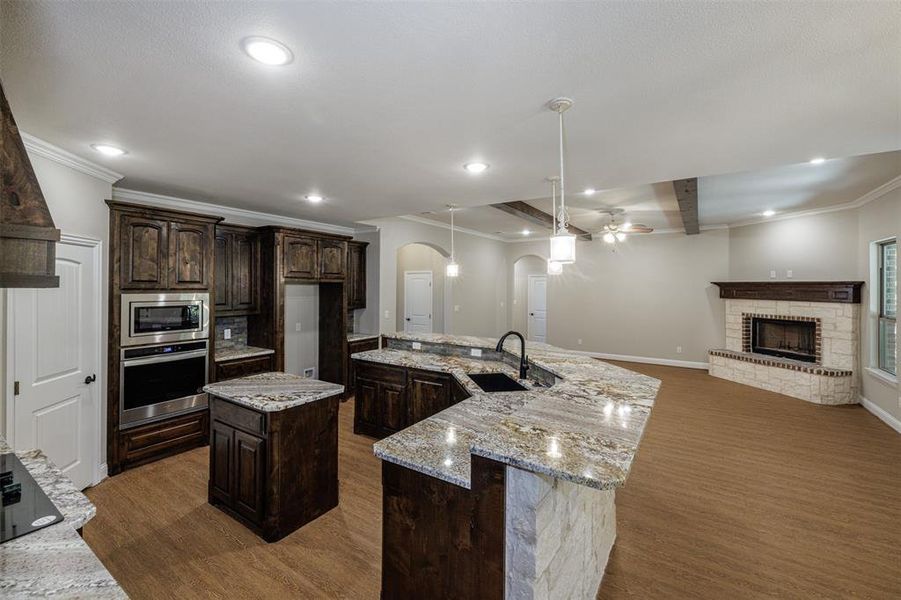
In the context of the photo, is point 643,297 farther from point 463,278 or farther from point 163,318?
point 163,318

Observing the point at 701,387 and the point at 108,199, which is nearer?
the point at 108,199

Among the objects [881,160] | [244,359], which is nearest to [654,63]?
[881,160]

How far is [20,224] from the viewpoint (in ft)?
3.92

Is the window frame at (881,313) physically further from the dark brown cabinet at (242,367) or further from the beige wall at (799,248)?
the dark brown cabinet at (242,367)

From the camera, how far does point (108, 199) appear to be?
320cm

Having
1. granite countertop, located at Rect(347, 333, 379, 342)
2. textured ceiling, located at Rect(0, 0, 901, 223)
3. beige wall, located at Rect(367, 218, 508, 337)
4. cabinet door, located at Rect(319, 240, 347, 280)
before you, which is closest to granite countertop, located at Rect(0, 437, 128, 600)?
textured ceiling, located at Rect(0, 0, 901, 223)

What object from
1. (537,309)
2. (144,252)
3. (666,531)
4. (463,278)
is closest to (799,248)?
(537,309)

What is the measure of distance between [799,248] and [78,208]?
8930 millimetres

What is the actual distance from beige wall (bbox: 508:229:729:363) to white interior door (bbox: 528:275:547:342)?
3.95 feet

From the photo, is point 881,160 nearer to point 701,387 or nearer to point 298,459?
point 701,387

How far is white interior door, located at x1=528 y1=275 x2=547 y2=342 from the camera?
33.7 ft

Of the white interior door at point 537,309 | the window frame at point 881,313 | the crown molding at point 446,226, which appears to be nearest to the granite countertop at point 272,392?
the crown molding at point 446,226

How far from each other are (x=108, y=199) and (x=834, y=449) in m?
7.17

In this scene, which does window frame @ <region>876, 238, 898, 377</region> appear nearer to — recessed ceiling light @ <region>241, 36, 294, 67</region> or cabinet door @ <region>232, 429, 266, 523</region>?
recessed ceiling light @ <region>241, 36, 294, 67</region>
